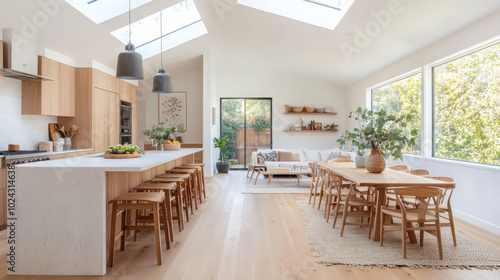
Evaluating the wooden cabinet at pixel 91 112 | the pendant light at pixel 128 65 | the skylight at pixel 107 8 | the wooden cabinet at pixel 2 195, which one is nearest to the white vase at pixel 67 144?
the wooden cabinet at pixel 91 112

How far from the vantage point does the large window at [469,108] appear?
3934 mm

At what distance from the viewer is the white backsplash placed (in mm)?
4473

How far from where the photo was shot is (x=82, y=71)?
5.79m

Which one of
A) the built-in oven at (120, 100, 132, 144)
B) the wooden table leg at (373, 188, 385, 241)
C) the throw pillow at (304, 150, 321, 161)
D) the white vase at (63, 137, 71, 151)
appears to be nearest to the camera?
the wooden table leg at (373, 188, 385, 241)

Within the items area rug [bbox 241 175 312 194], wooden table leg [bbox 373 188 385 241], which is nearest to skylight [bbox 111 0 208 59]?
area rug [bbox 241 175 312 194]

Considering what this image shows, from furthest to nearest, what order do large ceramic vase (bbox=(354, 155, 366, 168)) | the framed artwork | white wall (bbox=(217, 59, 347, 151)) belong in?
1. white wall (bbox=(217, 59, 347, 151))
2. the framed artwork
3. large ceramic vase (bbox=(354, 155, 366, 168))

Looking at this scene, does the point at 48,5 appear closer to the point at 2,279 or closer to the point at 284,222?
the point at 2,279

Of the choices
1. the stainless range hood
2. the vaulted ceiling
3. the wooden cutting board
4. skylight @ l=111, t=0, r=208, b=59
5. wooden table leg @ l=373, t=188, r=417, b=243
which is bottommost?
wooden table leg @ l=373, t=188, r=417, b=243

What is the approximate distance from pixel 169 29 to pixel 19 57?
3377mm

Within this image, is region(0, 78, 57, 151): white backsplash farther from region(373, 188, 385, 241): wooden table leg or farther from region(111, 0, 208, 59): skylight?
region(373, 188, 385, 241): wooden table leg

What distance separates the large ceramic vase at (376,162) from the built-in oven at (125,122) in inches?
207

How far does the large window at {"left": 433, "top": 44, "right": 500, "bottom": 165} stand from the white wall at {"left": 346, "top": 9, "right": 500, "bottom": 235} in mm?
165

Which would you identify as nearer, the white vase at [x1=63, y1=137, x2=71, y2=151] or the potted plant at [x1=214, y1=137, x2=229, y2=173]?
the white vase at [x1=63, y1=137, x2=71, y2=151]

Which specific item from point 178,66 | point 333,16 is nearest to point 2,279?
point 333,16
